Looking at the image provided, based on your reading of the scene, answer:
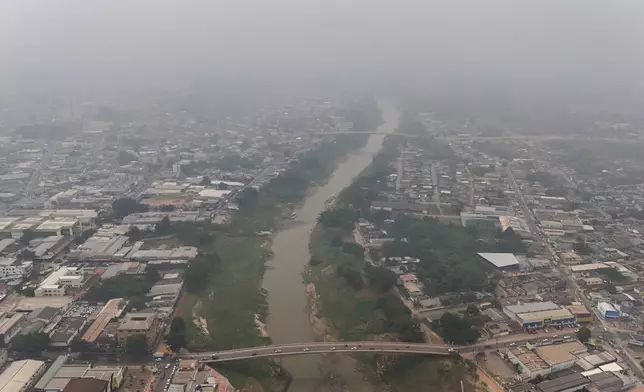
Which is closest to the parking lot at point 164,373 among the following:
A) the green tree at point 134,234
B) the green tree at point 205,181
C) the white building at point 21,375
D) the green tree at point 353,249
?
the white building at point 21,375

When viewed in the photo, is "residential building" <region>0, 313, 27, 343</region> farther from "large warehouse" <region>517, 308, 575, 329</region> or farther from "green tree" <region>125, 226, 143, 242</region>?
"large warehouse" <region>517, 308, 575, 329</region>

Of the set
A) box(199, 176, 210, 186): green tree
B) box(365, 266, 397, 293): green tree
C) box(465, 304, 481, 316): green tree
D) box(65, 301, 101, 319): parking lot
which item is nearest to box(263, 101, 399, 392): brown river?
box(365, 266, 397, 293): green tree

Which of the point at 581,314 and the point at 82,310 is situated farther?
the point at 82,310

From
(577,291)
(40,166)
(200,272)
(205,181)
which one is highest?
(200,272)

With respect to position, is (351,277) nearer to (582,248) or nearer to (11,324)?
(582,248)

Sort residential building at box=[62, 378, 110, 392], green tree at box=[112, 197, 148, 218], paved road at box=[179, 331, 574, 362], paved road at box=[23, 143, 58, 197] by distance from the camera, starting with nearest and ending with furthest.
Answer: residential building at box=[62, 378, 110, 392] → paved road at box=[179, 331, 574, 362] → green tree at box=[112, 197, 148, 218] → paved road at box=[23, 143, 58, 197]

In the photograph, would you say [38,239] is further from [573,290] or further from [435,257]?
[573,290]

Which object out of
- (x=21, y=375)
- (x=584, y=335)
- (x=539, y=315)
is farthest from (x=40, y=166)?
(x=584, y=335)

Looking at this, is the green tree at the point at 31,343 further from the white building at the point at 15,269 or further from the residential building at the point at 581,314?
the residential building at the point at 581,314
